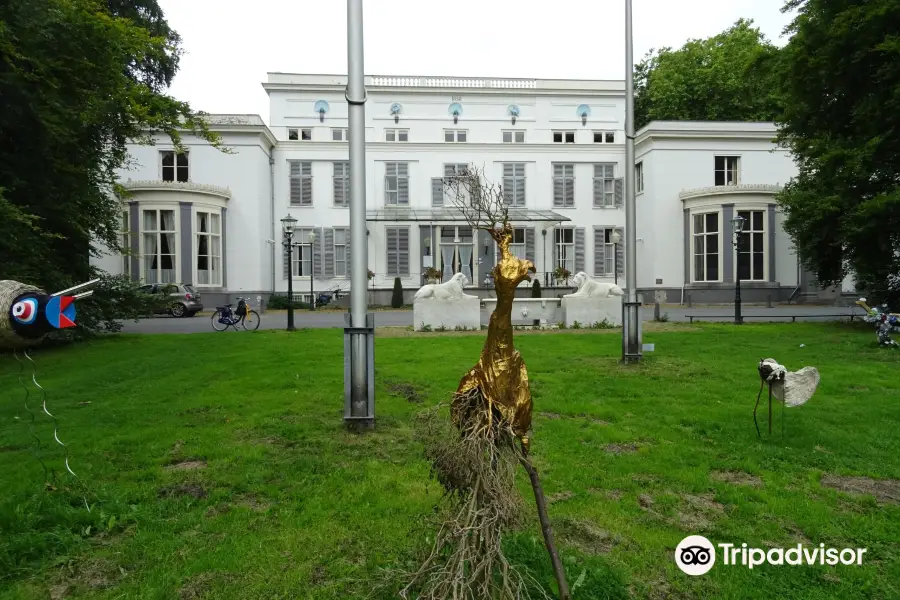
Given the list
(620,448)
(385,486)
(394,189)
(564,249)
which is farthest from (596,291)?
(394,189)

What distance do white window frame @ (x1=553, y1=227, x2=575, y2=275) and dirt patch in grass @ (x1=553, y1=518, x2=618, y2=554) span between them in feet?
104

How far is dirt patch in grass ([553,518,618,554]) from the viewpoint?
343 centimetres

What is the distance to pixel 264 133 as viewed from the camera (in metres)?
31.0

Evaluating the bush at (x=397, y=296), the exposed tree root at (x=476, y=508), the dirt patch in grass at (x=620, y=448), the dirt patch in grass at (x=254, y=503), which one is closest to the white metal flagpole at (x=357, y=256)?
the dirt patch in grass at (x=254, y=503)

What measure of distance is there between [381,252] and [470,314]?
17.6m

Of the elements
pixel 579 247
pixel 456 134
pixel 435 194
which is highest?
pixel 456 134

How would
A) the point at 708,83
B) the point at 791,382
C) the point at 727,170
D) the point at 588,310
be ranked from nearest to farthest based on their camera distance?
the point at 791,382
the point at 588,310
the point at 727,170
the point at 708,83

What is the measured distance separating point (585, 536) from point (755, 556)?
962 mm

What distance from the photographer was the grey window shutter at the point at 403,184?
112 feet

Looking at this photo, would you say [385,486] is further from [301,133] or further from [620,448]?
[301,133]

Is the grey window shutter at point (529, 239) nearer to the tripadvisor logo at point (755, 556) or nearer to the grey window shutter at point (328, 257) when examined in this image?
the grey window shutter at point (328, 257)

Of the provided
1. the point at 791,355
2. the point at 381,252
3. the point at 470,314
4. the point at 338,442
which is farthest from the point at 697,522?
the point at 381,252

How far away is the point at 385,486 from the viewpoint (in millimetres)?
4414

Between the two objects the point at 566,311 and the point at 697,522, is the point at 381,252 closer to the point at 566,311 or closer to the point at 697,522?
the point at 566,311
